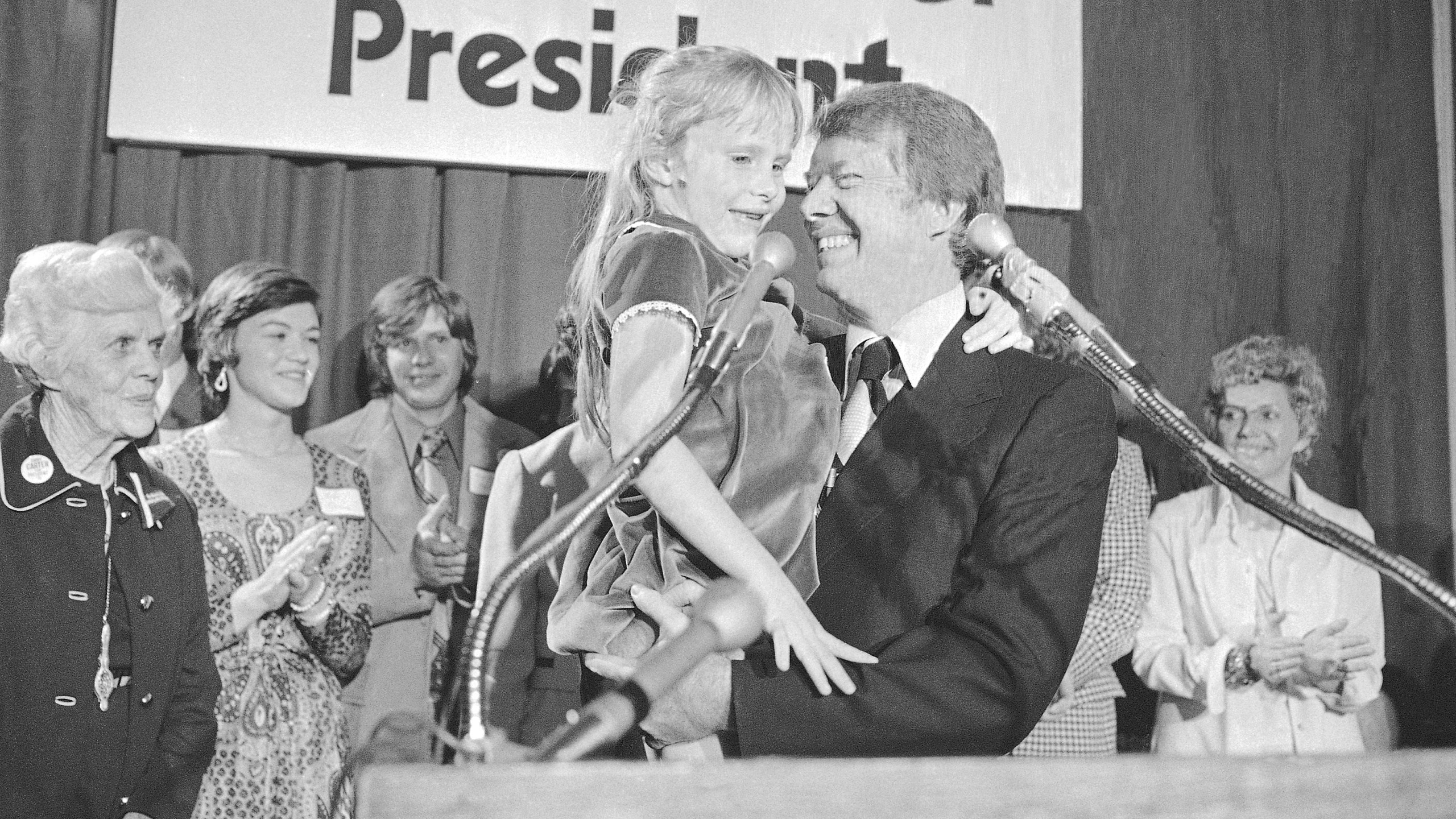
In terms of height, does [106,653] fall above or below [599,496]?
below

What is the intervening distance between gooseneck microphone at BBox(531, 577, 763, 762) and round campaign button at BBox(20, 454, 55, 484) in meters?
1.58

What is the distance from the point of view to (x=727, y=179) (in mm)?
1970

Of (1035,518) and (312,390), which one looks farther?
(312,390)

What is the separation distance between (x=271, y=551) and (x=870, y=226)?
1.51 metres

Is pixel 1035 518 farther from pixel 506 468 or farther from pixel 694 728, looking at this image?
pixel 506 468

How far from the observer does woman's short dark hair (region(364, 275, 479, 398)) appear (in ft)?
11.0

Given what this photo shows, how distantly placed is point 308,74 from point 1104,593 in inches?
88.0

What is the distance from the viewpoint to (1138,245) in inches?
160

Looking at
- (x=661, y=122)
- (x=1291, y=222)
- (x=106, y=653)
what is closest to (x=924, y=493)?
(x=661, y=122)

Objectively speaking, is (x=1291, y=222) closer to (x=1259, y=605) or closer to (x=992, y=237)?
(x=1259, y=605)

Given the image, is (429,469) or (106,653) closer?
(106,653)

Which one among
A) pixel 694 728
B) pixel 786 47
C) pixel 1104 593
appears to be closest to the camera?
pixel 694 728

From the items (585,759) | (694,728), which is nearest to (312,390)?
(694,728)

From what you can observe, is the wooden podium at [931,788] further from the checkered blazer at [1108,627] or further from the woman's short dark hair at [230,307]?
the woman's short dark hair at [230,307]
